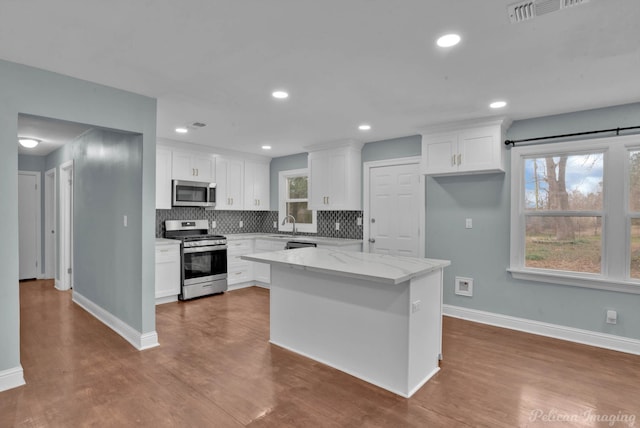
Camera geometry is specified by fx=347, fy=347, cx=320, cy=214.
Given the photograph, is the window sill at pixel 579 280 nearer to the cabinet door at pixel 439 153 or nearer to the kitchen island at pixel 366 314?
the cabinet door at pixel 439 153

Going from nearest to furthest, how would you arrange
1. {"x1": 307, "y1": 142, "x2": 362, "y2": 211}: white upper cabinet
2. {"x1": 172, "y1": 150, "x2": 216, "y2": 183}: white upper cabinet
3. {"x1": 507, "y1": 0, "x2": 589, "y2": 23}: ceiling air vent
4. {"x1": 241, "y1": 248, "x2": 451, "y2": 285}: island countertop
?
{"x1": 507, "y1": 0, "x2": 589, "y2": 23}: ceiling air vent
{"x1": 241, "y1": 248, "x2": 451, "y2": 285}: island countertop
{"x1": 307, "y1": 142, "x2": 362, "y2": 211}: white upper cabinet
{"x1": 172, "y1": 150, "x2": 216, "y2": 183}: white upper cabinet

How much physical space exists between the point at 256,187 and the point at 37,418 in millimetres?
4625

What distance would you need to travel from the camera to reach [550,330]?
370cm

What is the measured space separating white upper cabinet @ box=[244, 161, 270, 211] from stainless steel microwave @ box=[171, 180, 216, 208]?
28.1 inches

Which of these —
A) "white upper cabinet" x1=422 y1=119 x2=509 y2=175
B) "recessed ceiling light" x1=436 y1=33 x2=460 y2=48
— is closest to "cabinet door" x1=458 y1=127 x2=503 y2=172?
"white upper cabinet" x1=422 y1=119 x2=509 y2=175

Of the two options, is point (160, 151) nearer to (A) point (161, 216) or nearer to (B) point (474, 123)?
(A) point (161, 216)

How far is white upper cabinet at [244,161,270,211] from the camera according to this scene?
6.24 metres

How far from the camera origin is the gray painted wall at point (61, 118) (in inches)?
97.5

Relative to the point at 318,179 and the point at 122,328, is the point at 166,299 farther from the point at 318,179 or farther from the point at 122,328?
the point at 318,179

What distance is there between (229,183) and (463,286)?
3975 mm

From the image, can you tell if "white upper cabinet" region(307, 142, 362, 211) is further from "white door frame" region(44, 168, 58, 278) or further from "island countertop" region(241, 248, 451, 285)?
"white door frame" region(44, 168, 58, 278)

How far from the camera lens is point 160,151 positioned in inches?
198

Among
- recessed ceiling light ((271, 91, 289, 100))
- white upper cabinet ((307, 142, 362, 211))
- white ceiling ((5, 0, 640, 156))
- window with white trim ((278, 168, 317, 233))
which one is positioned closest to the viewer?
white ceiling ((5, 0, 640, 156))

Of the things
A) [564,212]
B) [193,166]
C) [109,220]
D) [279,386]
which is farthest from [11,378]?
[564,212]
